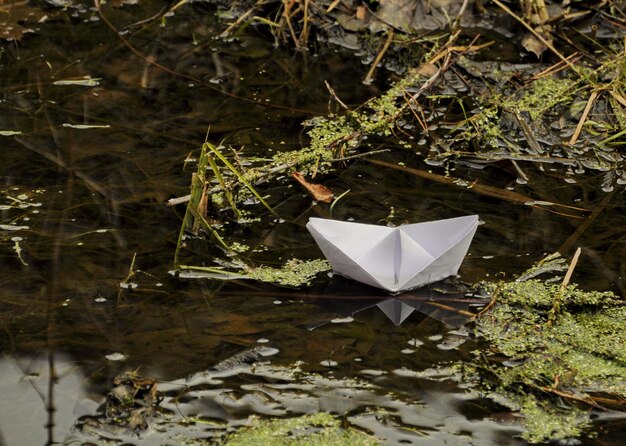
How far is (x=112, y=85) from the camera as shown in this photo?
3121mm

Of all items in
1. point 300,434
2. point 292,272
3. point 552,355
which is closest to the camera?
point 300,434

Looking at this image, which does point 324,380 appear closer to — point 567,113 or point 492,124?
point 492,124

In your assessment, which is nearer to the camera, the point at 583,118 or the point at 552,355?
the point at 552,355

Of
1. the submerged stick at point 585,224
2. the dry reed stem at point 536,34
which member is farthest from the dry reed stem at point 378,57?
the submerged stick at point 585,224

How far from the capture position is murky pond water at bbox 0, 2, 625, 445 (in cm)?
174

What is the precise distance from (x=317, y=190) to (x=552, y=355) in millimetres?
895

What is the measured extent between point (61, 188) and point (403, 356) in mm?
1155

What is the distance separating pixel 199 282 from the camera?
2.11 metres

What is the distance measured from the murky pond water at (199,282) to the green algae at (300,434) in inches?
1.1

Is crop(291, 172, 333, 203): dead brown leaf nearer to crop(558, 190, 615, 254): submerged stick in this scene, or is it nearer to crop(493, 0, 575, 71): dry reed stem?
crop(558, 190, 615, 254): submerged stick

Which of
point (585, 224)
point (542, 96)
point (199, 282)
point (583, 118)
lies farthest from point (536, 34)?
point (199, 282)

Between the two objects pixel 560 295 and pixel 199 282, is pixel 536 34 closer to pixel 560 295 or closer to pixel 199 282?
pixel 560 295

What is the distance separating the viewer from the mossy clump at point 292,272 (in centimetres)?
210

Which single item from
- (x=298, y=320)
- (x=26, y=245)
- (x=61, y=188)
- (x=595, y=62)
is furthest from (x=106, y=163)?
(x=595, y=62)
